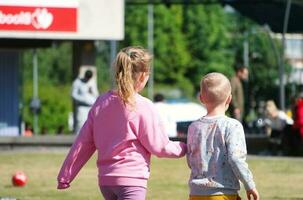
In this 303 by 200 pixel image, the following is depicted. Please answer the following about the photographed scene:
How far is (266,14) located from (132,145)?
23.2 metres

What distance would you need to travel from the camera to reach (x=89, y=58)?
24797mm

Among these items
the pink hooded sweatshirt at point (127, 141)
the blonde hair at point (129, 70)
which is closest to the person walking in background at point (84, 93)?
the pink hooded sweatshirt at point (127, 141)

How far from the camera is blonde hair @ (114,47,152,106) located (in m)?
6.77

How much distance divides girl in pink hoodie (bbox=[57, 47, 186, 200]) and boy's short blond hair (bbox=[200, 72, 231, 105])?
0.40 meters

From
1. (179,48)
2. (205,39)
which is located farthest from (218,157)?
(205,39)

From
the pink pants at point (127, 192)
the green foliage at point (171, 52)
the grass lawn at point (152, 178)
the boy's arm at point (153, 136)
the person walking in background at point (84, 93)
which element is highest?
the boy's arm at point (153, 136)

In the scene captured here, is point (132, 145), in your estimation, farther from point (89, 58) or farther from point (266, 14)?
point (266, 14)

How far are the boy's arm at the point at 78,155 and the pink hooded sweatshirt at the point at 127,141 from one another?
0.14 m

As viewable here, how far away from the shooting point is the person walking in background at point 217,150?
6.68 metres

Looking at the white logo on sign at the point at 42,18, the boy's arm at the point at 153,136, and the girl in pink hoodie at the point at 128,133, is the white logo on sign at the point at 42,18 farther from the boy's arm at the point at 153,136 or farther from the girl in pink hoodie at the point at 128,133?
the boy's arm at the point at 153,136

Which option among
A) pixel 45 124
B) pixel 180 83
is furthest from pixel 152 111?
pixel 180 83

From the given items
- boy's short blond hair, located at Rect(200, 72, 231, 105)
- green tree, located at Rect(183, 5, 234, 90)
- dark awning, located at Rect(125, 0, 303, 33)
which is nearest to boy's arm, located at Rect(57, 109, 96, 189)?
boy's short blond hair, located at Rect(200, 72, 231, 105)

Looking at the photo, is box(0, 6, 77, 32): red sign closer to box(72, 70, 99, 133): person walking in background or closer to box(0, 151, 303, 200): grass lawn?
box(72, 70, 99, 133): person walking in background

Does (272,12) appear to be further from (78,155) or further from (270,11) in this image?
(78,155)
